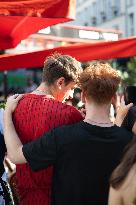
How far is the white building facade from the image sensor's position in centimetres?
4231

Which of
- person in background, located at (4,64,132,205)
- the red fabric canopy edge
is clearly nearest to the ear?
person in background, located at (4,64,132,205)

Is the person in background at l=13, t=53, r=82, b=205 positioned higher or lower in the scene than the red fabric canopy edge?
lower

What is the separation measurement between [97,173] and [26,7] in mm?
1890

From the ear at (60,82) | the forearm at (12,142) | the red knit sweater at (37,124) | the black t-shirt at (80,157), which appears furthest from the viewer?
the ear at (60,82)

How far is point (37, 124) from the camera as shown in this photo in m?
2.98

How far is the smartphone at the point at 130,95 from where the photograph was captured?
3268 mm

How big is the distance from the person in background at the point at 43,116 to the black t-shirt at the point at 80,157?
7.8 inches

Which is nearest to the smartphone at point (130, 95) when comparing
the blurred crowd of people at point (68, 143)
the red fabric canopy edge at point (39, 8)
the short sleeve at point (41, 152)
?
the blurred crowd of people at point (68, 143)

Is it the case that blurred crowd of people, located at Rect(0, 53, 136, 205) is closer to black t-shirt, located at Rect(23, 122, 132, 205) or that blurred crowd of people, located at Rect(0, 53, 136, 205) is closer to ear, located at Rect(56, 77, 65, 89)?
black t-shirt, located at Rect(23, 122, 132, 205)

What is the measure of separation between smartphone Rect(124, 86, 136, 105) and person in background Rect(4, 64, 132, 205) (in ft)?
1.45

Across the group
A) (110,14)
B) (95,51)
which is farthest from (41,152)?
(110,14)

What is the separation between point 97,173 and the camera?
108 inches

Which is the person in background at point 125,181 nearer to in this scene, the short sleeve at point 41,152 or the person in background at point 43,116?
the short sleeve at point 41,152

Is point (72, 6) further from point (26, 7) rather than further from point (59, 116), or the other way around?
point (59, 116)
